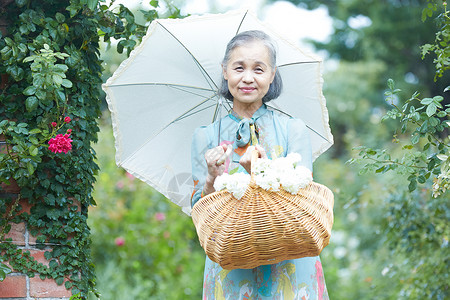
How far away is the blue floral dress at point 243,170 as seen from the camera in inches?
82.5

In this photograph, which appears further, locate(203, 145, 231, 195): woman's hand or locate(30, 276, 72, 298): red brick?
locate(30, 276, 72, 298): red brick

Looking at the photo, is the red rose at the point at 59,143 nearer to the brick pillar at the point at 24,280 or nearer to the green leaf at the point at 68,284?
the brick pillar at the point at 24,280

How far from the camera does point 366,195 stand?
26.6 feet

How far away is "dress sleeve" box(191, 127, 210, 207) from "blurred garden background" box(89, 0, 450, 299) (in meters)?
0.64

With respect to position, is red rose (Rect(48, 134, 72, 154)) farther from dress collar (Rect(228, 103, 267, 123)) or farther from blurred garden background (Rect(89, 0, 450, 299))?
blurred garden background (Rect(89, 0, 450, 299))

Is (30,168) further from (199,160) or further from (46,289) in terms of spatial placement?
(199,160)

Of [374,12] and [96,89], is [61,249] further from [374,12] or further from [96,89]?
[374,12]

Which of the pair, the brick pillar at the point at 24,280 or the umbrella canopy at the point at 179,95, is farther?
the umbrella canopy at the point at 179,95

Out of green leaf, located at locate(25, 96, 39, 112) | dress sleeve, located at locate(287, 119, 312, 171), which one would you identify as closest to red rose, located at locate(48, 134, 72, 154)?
green leaf, located at locate(25, 96, 39, 112)

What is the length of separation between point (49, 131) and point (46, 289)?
655 millimetres

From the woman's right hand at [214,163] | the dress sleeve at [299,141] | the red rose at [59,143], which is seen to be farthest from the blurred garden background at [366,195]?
the red rose at [59,143]

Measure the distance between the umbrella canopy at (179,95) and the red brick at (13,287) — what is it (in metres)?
0.65

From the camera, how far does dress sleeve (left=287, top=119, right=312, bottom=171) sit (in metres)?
2.21

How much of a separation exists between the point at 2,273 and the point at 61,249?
293 millimetres
